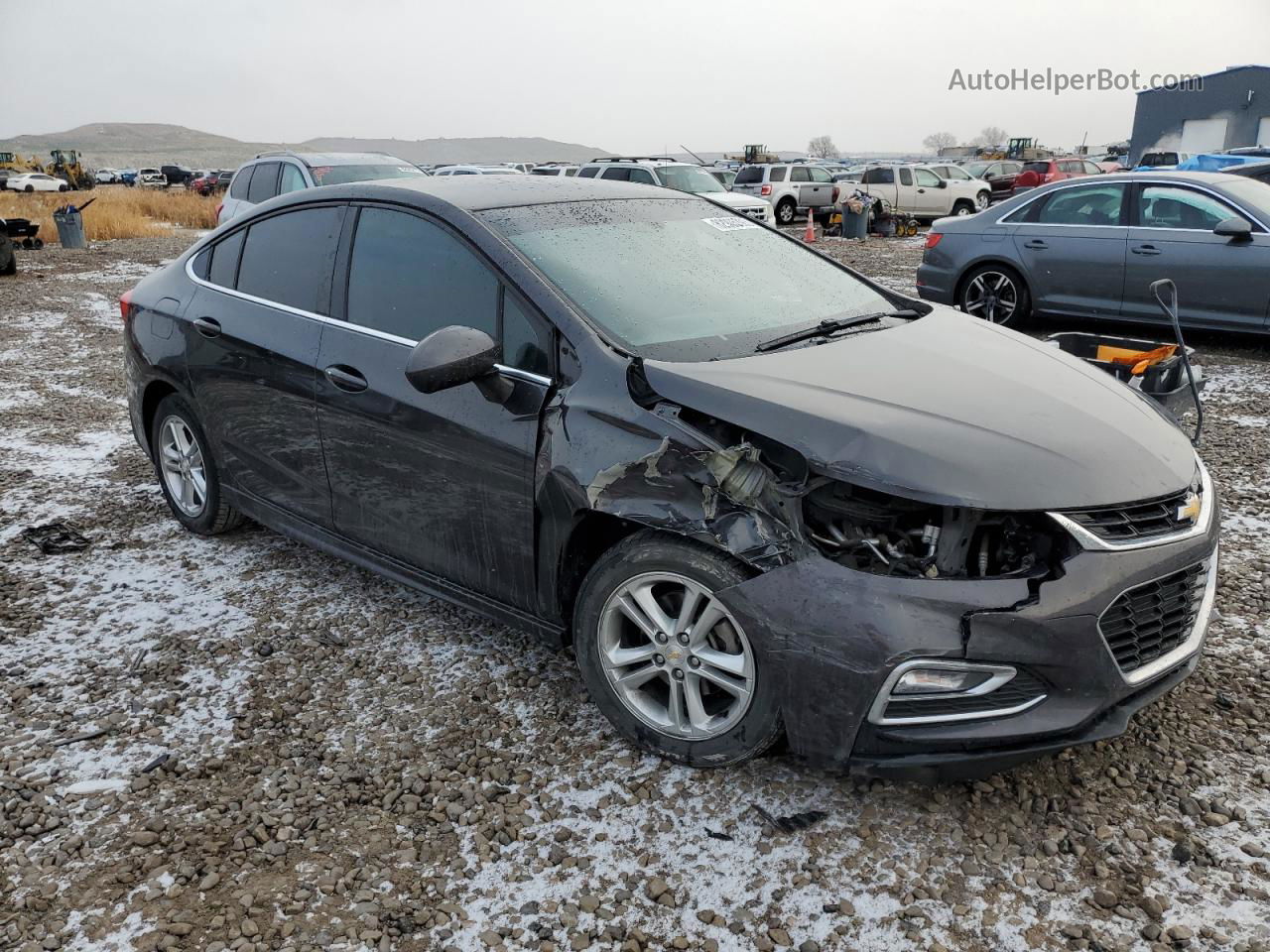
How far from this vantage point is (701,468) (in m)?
2.54

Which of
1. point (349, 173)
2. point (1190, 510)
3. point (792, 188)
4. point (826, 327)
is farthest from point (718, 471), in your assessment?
point (792, 188)

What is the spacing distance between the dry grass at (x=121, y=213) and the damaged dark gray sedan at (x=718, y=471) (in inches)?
832

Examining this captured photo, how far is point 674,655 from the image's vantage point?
2.68 m

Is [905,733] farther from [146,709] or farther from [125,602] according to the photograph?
[125,602]

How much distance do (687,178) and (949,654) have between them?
17843 millimetres

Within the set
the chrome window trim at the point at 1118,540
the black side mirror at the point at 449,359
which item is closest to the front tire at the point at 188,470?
the black side mirror at the point at 449,359

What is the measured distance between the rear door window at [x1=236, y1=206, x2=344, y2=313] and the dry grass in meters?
20.3

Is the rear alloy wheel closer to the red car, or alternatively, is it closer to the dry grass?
the red car

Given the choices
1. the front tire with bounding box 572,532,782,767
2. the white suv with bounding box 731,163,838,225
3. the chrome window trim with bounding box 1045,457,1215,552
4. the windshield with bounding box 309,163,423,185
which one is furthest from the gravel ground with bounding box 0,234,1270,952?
the white suv with bounding box 731,163,838,225

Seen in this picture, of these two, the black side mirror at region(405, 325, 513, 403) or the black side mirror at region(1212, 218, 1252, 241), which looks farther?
the black side mirror at region(1212, 218, 1252, 241)

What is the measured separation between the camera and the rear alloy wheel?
875 centimetres

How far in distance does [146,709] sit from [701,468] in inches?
81.0

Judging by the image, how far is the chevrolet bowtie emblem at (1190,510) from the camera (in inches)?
103

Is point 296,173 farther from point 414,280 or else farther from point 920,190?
point 920,190
